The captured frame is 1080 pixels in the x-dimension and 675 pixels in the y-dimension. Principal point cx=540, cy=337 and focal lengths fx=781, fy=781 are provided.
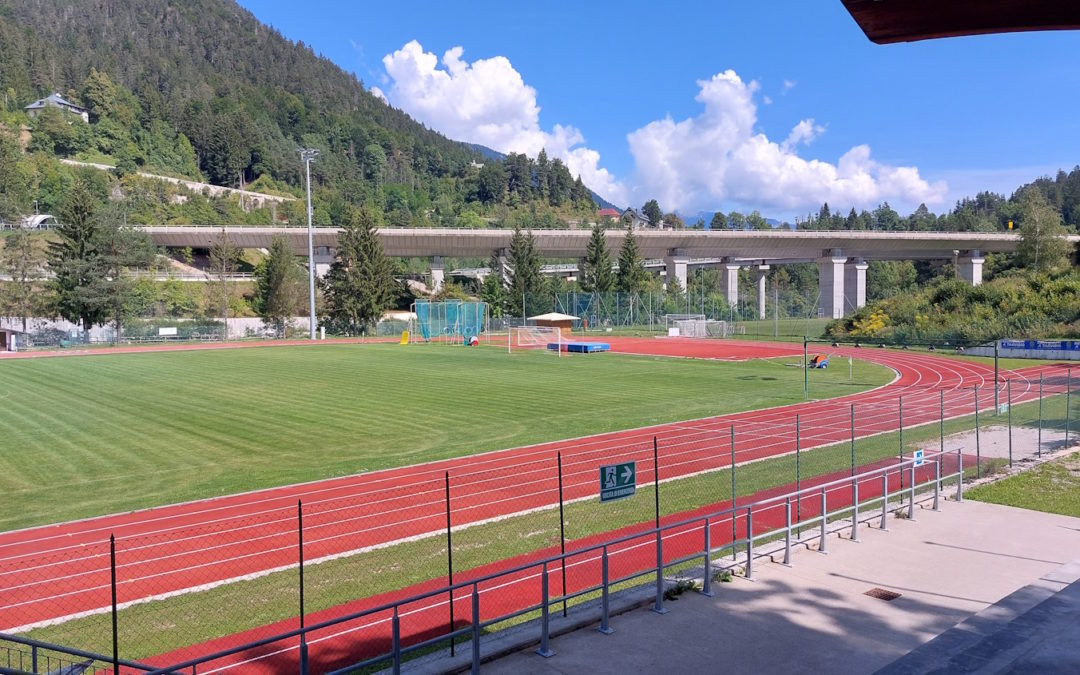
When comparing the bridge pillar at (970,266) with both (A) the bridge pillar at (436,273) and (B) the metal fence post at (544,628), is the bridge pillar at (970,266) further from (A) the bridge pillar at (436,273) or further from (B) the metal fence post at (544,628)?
(B) the metal fence post at (544,628)

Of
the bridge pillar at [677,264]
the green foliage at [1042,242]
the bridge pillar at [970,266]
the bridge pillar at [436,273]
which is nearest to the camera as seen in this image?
the green foliage at [1042,242]

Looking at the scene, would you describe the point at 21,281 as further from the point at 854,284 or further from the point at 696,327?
the point at 854,284

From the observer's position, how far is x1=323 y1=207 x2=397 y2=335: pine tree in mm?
82500

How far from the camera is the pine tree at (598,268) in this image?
91.6m

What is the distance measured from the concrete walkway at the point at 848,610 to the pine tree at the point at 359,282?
73.4m

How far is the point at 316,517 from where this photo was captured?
15.0 meters

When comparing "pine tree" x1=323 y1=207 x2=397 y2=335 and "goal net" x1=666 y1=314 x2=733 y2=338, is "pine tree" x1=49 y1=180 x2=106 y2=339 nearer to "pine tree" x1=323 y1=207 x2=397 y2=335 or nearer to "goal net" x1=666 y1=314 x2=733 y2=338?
"pine tree" x1=323 y1=207 x2=397 y2=335

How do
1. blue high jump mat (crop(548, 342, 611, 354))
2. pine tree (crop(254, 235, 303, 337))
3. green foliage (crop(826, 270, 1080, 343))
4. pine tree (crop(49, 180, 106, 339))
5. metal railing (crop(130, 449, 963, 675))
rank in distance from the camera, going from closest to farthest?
metal railing (crop(130, 449, 963, 675)) → green foliage (crop(826, 270, 1080, 343)) → blue high jump mat (crop(548, 342, 611, 354)) → pine tree (crop(49, 180, 106, 339)) → pine tree (crop(254, 235, 303, 337))

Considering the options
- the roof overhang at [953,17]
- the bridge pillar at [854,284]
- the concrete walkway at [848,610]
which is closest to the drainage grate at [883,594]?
the concrete walkway at [848,610]

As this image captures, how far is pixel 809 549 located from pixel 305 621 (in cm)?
792

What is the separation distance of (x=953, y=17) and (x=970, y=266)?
117441 millimetres

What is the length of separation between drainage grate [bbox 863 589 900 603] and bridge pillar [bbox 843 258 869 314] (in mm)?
100353

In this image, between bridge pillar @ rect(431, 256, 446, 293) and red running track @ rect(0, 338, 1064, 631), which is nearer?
red running track @ rect(0, 338, 1064, 631)

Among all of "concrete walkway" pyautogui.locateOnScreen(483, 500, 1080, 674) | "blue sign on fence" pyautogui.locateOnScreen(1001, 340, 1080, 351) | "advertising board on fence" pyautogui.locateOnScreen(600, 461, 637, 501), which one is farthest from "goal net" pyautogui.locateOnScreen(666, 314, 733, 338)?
"advertising board on fence" pyautogui.locateOnScreen(600, 461, 637, 501)
